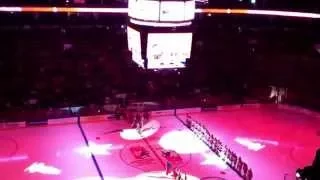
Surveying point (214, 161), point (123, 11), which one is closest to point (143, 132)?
point (214, 161)

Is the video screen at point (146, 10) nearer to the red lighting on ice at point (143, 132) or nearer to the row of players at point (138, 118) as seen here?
the red lighting on ice at point (143, 132)

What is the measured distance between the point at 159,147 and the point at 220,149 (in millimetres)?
1640

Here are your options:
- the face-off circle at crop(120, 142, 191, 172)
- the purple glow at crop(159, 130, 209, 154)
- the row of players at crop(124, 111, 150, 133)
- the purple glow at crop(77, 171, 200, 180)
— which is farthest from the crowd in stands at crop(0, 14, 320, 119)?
the purple glow at crop(77, 171, 200, 180)

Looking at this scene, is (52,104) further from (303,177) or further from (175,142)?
(303,177)

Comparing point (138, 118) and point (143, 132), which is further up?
point (138, 118)

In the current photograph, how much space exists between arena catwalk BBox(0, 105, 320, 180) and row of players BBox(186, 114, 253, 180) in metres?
0.12

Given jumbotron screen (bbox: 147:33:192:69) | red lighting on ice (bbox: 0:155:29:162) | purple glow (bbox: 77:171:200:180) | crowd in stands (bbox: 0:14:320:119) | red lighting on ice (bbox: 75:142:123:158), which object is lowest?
purple glow (bbox: 77:171:200:180)

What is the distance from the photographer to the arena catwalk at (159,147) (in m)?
10.4

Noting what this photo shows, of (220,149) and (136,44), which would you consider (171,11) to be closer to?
(136,44)

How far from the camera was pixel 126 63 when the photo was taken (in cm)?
1608

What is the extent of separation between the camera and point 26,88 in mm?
14969

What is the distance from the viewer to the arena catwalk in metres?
10.4

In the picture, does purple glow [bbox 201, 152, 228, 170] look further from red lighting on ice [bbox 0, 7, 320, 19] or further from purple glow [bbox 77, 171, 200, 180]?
red lighting on ice [bbox 0, 7, 320, 19]

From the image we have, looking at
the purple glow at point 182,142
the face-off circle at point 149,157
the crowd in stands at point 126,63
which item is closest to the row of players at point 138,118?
the purple glow at point 182,142
